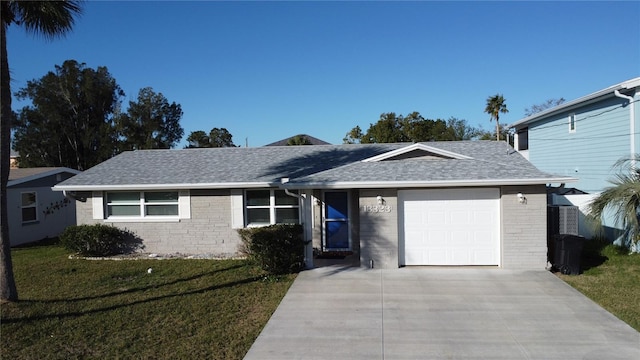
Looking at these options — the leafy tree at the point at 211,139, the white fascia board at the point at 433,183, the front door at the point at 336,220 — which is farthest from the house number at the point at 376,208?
the leafy tree at the point at 211,139

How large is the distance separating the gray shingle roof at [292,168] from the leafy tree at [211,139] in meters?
36.2

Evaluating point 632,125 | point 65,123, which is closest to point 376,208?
point 632,125

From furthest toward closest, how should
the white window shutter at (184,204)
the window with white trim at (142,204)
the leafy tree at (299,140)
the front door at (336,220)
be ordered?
the leafy tree at (299,140) < the window with white trim at (142,204) < the white window shutter at (184,204) < the front door at (336,220)

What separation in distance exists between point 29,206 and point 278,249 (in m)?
14.0

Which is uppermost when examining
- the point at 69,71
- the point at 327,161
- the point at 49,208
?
the point at 69,71

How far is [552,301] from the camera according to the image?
321 inches

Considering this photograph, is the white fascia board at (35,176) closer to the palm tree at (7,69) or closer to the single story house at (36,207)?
the single story house at (36,207)

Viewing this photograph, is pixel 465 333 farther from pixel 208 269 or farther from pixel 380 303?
pixel 208 269

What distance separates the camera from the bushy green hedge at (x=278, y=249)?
1034 centimetres

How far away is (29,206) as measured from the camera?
18.3 meters

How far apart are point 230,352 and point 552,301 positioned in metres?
6.13

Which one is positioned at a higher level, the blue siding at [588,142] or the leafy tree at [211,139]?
the leafy tree at [211,139]

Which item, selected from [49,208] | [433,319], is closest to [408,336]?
[433,319]

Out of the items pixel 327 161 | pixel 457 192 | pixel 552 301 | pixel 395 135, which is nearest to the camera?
pixel 552 301
